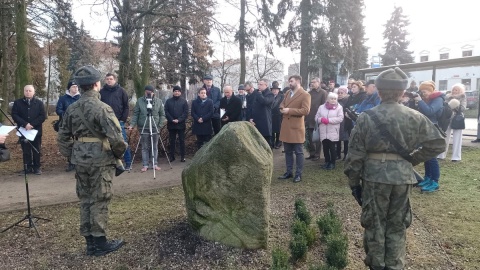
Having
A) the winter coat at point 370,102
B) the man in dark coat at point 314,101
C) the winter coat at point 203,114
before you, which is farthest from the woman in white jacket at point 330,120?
the winter coat at point 203,114

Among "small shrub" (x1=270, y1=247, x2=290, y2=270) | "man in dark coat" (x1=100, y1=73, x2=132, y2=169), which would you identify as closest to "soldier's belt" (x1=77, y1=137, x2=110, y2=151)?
"small shrub" (x1=270, y1=247, x2=290, y2=270)

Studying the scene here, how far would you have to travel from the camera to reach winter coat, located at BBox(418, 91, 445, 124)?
6.80 m

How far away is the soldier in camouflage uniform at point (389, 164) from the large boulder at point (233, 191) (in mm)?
1104

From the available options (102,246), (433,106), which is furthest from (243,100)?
(102,246)

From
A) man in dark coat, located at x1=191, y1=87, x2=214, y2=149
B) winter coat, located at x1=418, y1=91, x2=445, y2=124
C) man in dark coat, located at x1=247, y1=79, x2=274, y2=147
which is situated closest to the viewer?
winter coat, located at x1=418, y1=91, x2=445, y2=124

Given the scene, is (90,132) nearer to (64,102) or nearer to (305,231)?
(305,231)

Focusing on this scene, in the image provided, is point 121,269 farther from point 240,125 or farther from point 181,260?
point 240,125

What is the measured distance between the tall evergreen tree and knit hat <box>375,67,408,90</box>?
41.9 metres

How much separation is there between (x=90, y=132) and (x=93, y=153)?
0.25 metres

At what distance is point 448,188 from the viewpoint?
6875 millimetres

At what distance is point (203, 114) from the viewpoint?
29.8 feet

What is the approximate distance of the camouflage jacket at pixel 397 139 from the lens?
340 cm

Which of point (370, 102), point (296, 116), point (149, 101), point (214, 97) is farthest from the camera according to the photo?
point (214, 97)

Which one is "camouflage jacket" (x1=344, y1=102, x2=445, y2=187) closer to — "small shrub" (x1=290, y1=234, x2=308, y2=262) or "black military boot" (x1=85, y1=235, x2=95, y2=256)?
"small shrub" (x1=290, y1=234, x2=308, y2=262)
